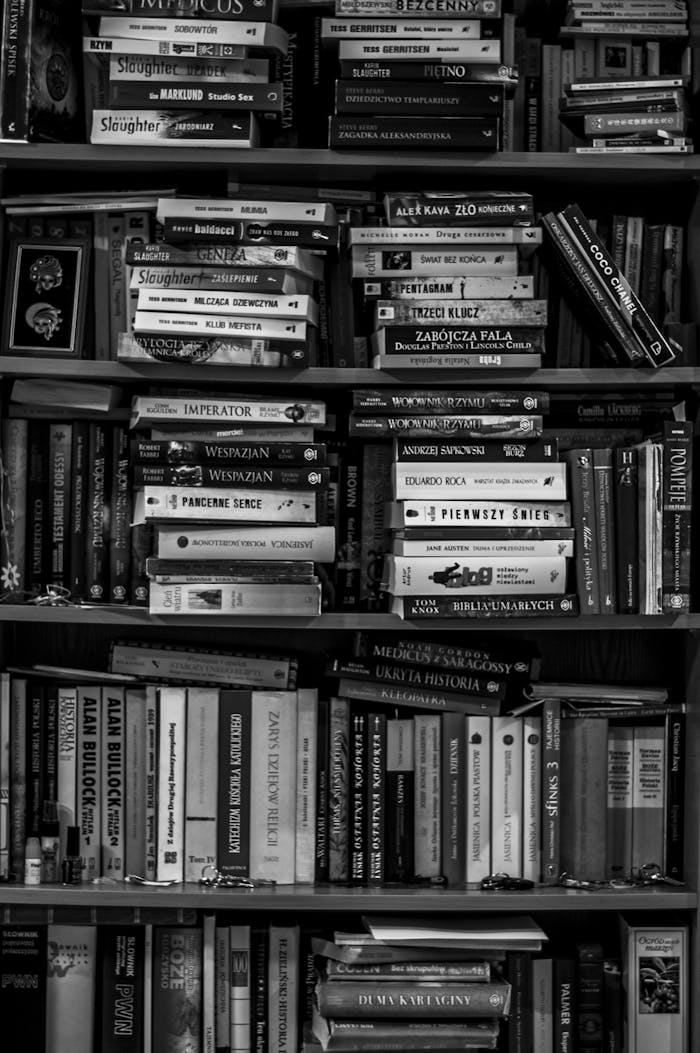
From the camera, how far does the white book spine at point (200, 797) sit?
1871 millimetres

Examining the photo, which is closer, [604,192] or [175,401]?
[175,401]

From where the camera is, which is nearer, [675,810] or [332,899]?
[332,899]

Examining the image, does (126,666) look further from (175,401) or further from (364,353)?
(364,353)

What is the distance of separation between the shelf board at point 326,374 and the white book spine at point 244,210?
0.23 m

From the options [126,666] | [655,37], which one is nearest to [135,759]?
[126,666]

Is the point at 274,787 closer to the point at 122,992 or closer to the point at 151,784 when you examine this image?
the point at 151,784

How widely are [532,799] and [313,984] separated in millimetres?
450

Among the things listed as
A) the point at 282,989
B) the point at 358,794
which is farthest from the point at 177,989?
the point at 358,794

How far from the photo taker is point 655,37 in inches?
75.2

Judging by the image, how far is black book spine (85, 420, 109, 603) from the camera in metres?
1.89

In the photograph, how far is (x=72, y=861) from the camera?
73.3 inches

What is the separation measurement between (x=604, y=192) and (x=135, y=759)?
120 centimetres

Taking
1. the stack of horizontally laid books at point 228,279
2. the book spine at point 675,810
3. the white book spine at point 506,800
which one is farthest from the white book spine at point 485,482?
the book spine at point 675,810

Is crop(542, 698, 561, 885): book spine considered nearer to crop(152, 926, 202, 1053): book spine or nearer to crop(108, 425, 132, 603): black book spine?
crop(152, 926, 202, 1053): book spine
